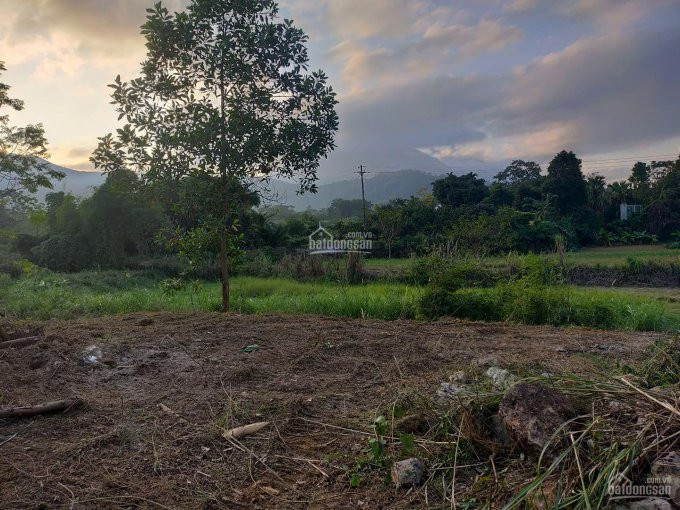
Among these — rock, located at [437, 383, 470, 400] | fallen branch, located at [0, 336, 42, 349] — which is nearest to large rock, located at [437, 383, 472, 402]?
rock, located at [437, 383, 470, 400]

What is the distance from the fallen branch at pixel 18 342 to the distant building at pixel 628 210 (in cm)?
4001

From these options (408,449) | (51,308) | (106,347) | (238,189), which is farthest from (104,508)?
(51,308)

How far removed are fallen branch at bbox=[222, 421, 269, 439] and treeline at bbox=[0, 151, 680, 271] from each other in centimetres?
1083

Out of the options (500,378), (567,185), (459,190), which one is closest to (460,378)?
(500,378)

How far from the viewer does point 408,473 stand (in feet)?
8.17

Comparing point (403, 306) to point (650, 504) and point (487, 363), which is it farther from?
point (650, 504)

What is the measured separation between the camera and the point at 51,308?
9.14m

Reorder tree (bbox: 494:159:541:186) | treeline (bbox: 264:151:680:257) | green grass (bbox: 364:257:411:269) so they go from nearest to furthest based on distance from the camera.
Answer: green grass (bbox: 364:257:411:269) < treeline (bbox: 264:151:680:257) < tree (bbox: 494:159:541:186)

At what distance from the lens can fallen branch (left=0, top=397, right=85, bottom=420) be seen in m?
3.41

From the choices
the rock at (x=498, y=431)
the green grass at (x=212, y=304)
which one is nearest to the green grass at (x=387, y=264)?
the green grass at (x=212, y=304)

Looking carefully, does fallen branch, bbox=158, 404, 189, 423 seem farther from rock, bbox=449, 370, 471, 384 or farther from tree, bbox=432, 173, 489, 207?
tree, bbox=432, 173, 489, 207

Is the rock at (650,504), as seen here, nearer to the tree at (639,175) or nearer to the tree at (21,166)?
the tree at (21,166)

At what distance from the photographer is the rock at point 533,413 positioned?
233 cm

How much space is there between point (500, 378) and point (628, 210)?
4008 centimetres
